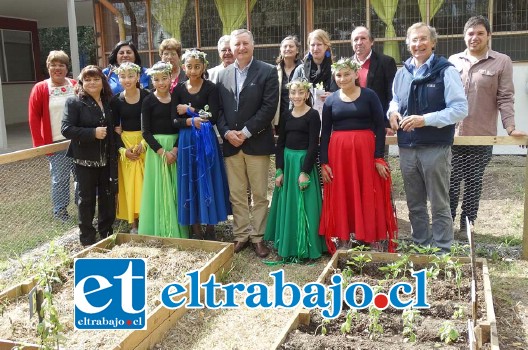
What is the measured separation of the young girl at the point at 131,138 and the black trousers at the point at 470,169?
283 centimetres

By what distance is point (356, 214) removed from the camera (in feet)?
14.5

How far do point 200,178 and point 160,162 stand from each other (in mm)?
400

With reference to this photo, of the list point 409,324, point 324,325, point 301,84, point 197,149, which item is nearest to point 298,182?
point 301,84

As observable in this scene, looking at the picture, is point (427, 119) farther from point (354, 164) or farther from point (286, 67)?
point (286, 67)

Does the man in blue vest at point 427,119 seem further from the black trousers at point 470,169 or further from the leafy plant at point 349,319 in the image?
the leafy plant at point 349,319

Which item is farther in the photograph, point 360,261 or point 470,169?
point 470,169

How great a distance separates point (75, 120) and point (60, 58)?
3.37ft

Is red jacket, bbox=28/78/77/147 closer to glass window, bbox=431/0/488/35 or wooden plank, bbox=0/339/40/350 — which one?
wooden plank, bbox=0/339/40/350

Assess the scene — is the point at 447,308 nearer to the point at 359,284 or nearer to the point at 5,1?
the point at 359,284

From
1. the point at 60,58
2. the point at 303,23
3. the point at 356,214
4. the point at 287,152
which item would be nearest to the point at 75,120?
the point at 60,58

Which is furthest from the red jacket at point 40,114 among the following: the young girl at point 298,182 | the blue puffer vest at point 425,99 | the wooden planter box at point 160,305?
the blue puffer vest at point 425,99

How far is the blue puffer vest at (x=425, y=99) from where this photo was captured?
411 centimetres

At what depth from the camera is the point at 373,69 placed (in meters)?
4.74

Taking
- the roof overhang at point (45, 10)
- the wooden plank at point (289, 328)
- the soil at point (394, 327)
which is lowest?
the soil at point (394, 327)
